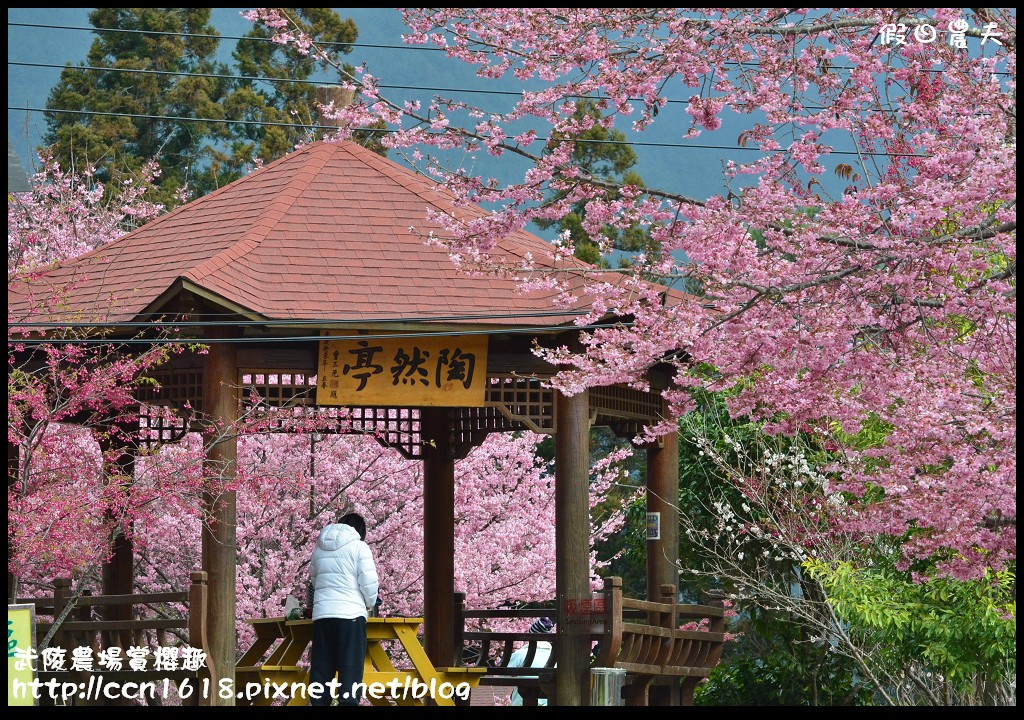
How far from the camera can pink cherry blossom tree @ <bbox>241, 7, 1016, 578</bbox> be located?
7.21 metres

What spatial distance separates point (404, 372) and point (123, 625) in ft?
9.60

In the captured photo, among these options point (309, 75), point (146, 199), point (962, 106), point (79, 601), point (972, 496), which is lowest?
point (79, 601)

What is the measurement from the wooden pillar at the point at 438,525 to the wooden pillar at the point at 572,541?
2.55m

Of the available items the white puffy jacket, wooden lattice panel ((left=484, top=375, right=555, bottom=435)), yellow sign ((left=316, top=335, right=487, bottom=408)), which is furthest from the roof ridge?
the white puffy jacket

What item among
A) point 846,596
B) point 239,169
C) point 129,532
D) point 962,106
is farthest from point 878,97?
point 239,169

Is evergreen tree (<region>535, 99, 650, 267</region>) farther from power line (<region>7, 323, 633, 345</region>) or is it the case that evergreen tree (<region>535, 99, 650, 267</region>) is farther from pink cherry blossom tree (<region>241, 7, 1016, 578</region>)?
pink cherry blossom tree (<region>241, 7, 1016, 578</region>)

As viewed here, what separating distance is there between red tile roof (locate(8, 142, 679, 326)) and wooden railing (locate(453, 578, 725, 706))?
248 centimetres

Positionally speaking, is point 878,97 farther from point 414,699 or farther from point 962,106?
point 414,699

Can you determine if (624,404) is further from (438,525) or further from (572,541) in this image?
(438,525)

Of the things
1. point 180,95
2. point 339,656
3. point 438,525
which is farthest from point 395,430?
point 180,95

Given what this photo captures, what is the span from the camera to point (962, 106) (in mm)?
7148

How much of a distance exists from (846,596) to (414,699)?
11.4ft

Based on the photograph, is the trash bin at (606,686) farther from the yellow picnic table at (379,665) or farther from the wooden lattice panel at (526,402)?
the wooden lattice panel at (526,402)

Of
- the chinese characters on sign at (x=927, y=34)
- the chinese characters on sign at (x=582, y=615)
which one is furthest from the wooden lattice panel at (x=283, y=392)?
the chinese characters on sign at (x=927, y=34)
